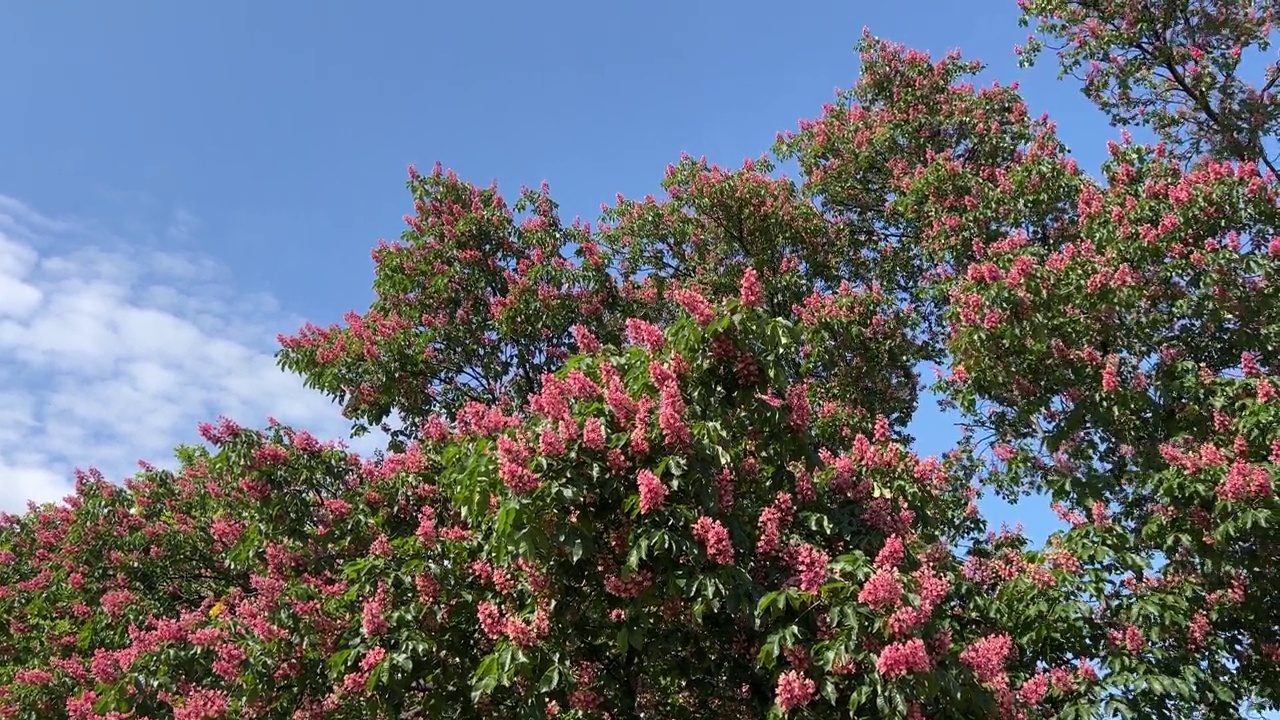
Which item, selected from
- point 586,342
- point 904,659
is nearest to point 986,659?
point 904,659

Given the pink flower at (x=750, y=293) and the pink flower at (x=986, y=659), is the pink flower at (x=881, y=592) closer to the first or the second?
the pink flower at (x=986, y=659)

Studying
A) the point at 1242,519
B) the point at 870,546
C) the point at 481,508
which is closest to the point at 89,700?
the point at 481,508

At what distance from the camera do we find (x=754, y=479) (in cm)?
556

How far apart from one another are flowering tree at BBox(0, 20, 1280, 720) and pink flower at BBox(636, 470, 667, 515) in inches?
1.3

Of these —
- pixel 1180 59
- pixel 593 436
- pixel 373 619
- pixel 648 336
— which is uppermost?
pixel 1180 59

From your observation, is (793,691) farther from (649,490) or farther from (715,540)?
(649,490)

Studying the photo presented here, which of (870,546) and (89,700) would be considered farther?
(89,700)

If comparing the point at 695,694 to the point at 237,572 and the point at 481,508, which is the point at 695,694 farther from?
the point at 237,572

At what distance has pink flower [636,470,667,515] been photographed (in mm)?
4527

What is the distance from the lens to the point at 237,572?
34.7ft

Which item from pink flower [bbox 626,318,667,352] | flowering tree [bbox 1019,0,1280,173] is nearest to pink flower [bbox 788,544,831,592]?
pink flower [bbox 626,318,667,352]

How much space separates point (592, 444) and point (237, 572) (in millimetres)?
7751

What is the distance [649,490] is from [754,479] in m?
1.25

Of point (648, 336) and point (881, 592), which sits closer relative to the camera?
point (881, 592)
